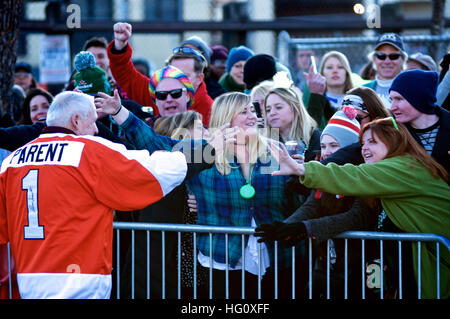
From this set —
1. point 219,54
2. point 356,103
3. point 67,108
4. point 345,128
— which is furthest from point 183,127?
point 219,54

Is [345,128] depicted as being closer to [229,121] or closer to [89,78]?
[229,121]

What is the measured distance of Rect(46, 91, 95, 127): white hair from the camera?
4.16 meters

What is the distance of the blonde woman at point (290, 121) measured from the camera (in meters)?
5.23

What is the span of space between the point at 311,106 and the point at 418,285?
7.15ft

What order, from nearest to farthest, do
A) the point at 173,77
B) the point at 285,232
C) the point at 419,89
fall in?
the point at 285,232, the point at 419,89, the point at 173,77

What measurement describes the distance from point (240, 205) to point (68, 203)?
1.23m

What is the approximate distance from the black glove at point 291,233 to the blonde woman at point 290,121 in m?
1.01

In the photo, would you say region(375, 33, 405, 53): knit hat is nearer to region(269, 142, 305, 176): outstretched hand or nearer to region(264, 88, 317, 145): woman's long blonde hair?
region(264, 88, 317, 145): woman's long blonde hair

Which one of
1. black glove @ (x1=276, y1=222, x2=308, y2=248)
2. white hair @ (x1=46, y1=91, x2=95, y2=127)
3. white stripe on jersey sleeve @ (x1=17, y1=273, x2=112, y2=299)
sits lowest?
white stripe on jersey sleeve @ (x1=17, y1=273, x2=112, y2=299)

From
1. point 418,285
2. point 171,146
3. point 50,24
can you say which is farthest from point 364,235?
point 50,24

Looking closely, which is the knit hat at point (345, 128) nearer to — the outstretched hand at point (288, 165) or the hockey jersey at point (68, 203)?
the outstretched hand at point (288, 165)

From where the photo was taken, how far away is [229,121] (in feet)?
16.0

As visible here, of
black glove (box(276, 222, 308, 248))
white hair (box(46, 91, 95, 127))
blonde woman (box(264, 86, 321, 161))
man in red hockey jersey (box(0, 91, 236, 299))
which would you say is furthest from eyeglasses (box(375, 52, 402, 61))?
white hair (box(46, 91, 95, 127))

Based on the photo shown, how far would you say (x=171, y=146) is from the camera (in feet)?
15.6
